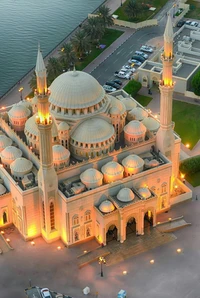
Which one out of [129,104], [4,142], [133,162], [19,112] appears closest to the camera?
[133,162]

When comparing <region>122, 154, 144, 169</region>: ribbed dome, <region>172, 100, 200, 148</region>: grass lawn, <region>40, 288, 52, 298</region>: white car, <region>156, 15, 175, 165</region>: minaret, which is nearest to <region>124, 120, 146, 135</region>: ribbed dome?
<region>156, 15, 175, 165</region>: minaret

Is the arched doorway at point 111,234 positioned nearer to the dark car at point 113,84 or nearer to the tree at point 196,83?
the tree at point 196,83

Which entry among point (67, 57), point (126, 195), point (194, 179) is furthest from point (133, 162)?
point (67, 57)

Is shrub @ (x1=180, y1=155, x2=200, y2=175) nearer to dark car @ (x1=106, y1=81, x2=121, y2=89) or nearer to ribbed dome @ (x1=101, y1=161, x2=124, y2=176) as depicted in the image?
ribbed dome @ (x1=101, y1=161, x2=124, y2=176)

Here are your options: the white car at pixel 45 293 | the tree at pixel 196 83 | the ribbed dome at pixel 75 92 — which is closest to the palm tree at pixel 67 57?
the tree at pixel 196 83

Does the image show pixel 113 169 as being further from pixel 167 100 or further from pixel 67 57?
pixel 67 57
